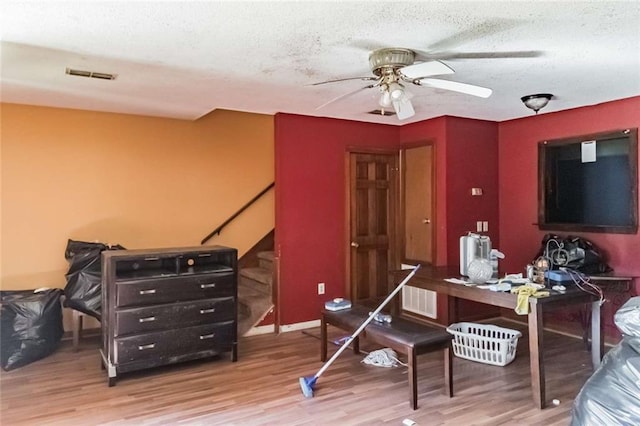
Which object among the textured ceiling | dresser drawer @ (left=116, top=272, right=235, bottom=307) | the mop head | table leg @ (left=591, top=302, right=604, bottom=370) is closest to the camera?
the textured ceiling

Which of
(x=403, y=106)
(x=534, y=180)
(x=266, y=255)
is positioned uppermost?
(x=403, y=106)

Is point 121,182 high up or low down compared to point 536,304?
up

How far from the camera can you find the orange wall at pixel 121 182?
4316 millimetres

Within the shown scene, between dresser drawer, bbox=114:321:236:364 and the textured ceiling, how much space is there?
1900mm

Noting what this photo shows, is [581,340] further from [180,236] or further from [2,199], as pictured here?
[2,199]

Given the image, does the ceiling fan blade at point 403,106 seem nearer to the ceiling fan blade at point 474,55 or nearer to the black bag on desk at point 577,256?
the ceiling fan blade at point 474,55

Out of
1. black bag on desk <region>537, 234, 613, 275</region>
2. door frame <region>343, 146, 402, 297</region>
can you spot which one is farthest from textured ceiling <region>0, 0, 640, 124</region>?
black bag on desk <region>537, 234, 613, 275</region>

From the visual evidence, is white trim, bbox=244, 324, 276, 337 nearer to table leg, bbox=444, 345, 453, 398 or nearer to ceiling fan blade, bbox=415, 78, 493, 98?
table leg, bbox=444, 345, 453, 398

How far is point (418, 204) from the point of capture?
5.21 m

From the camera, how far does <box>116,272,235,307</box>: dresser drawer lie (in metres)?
3.39

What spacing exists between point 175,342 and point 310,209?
1.94 meters

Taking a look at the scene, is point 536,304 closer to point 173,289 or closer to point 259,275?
point 173,289

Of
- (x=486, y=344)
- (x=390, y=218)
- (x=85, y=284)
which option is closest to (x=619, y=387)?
(x=486, y=344)

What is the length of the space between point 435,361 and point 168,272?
230 centimetres
